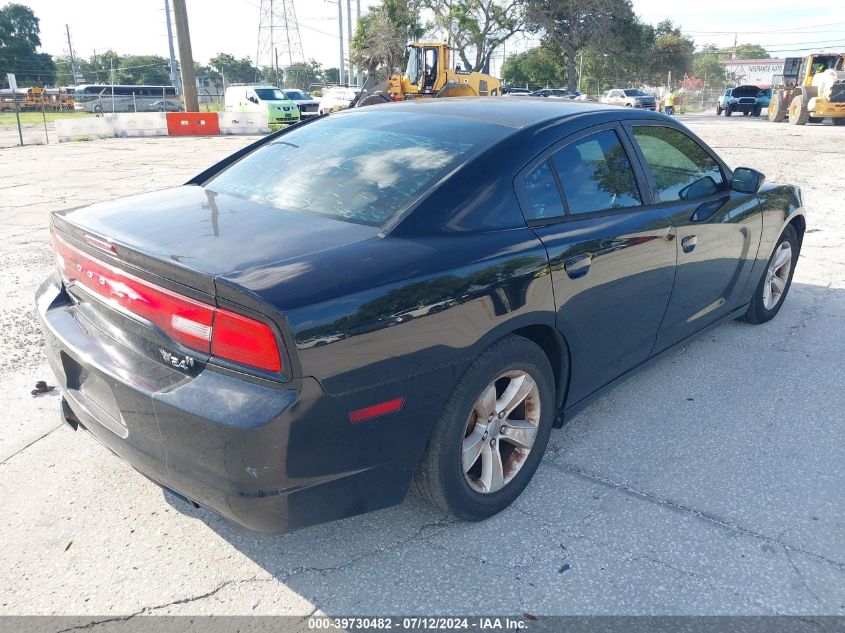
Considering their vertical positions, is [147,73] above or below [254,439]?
above

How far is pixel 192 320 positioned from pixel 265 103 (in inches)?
1018

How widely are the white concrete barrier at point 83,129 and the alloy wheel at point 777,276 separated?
71.9 ft

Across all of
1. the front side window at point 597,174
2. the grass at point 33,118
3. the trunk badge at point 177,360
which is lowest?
the grass at point 33,118

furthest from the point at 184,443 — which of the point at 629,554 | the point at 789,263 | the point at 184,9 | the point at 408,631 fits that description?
the point at 184,9

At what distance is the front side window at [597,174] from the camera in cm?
290

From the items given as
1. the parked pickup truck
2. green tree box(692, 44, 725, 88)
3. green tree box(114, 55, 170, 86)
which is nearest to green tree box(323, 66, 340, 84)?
green tree box(114, 55, 170, 86)

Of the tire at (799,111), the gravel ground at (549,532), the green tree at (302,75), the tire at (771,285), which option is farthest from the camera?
the green tree at (302,75)

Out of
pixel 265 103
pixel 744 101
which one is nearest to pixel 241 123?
pixel 265 103

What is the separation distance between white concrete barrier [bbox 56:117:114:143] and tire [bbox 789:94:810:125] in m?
25.0

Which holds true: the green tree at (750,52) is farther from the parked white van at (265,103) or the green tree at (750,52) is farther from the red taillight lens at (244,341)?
the red taillight lens at (244,341)

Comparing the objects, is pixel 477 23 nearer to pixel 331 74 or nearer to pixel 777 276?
pixel 777 276

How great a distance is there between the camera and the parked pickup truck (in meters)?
34.1

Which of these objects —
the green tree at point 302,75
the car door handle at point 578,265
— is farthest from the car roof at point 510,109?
the green tree at point 302,75

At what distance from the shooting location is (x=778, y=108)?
2703cm
